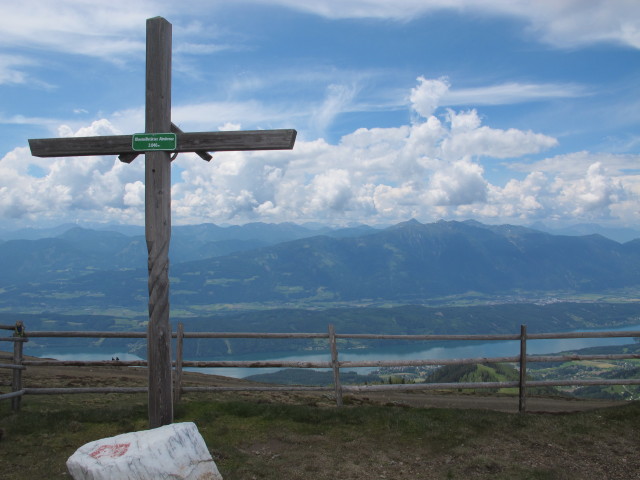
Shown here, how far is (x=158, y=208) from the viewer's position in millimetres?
6812

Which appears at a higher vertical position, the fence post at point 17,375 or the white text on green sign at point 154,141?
the white text on green sign at point 154,141

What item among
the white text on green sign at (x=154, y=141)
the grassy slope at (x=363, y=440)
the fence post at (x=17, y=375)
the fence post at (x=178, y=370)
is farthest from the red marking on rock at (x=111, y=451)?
the fence post at (x=17, y=375)

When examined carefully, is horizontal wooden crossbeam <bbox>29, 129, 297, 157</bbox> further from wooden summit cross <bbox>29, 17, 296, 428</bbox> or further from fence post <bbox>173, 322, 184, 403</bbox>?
fence post <bbox>173, 322, 184, 403</bbox>

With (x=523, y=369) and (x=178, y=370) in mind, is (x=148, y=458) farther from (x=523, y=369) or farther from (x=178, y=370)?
(x=523, y=369)

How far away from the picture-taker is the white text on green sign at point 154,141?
6.88 metres

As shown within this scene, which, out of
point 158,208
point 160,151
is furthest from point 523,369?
point 160,151

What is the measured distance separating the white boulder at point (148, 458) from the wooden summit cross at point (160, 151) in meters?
1.03

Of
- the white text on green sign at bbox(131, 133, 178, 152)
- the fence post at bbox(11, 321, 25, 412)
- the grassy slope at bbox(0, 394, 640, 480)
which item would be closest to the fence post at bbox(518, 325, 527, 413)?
the grassy slope at bbox(0, 394, 640, 480)

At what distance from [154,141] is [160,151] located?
155 mm

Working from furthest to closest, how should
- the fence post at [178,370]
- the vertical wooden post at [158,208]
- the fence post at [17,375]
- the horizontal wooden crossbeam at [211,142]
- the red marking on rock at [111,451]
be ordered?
the fence post at [178,370] < the fence post at [17,375] < the horizontal wooden crossbeam at [211,142] < the vertical wooden post at [158,208] < the red marking on rock at [111,451]

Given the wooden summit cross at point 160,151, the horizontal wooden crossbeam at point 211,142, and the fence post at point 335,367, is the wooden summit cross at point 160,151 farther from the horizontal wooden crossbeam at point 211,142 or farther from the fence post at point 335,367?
the fence post at point 335,367

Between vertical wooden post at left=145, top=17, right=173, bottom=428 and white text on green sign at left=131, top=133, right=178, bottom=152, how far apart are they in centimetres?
7

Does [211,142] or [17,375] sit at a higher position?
[211,142]

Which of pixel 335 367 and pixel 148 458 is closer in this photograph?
pixel 148 458
